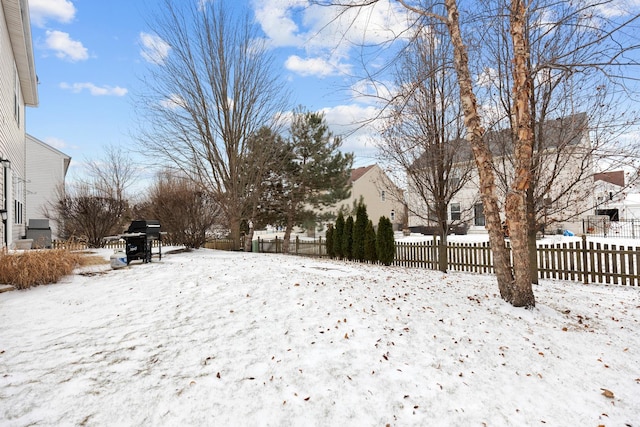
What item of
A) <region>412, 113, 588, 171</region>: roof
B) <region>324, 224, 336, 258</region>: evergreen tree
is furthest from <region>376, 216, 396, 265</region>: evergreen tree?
<region>412, 113, 588, 171</region>: roof

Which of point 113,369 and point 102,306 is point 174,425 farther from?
point 102,306

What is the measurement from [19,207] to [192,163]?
639 cm

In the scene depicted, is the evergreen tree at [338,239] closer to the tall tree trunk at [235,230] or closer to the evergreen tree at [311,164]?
the evergreen tree at [311,164]

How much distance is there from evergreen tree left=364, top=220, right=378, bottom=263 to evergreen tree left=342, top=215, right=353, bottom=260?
0.96m

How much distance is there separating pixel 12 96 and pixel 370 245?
530 inches

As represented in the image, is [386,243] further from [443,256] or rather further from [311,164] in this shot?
[311,164]

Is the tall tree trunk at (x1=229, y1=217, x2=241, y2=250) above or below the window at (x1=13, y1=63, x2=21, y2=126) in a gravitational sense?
below

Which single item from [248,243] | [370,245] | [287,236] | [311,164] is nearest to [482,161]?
[370,245]

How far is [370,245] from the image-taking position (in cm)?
1198

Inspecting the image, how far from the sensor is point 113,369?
2928 mm

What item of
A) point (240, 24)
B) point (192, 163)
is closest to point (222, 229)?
point (192, 163)

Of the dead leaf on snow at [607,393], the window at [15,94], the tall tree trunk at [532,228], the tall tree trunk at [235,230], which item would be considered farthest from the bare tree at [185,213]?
the dead leaf on snow at [607,393]

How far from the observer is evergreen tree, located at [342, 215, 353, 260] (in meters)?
12.9

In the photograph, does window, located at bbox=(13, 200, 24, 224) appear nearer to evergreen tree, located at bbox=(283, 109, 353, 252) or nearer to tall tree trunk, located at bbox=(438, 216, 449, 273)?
evergreen tree, located at bbox=(283, 109, 353, 252)
